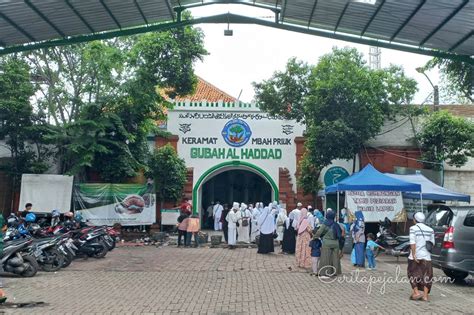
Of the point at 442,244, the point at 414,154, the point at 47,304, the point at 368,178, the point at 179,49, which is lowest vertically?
the point at 47,304

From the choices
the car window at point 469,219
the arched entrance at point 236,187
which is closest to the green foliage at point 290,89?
the arched entrance at point 236,187

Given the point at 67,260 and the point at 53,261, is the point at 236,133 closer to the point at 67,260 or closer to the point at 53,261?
the point at 67,260

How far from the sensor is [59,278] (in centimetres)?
1102

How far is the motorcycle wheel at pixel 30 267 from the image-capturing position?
36.4ft

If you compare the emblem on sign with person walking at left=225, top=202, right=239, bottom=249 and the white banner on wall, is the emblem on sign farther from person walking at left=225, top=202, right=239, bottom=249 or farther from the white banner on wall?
the white banner on wall

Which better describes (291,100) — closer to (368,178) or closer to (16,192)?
(368,178)

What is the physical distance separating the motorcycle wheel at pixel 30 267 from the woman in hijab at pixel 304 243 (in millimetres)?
5998

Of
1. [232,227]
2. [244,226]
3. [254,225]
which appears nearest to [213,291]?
[232,227]

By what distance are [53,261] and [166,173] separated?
32.8 ft

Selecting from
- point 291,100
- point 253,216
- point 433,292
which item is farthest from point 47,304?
point 291,100

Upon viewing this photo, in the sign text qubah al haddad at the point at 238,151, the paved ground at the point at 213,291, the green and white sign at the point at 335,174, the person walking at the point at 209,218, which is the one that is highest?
the sign text qubah al haddad at the point at 238,151

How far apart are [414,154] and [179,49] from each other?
10.7m

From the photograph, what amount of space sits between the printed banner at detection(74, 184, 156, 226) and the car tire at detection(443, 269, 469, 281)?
11.9 metres

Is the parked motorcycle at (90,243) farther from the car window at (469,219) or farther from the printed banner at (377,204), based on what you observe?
the car window at (469,219)
